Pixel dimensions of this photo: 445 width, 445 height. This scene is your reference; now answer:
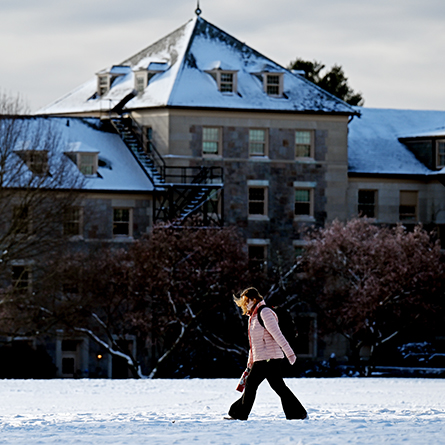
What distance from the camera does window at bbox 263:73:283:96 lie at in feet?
179

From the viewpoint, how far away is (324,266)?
48.5 metres

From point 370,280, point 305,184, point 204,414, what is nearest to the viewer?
point 204,414

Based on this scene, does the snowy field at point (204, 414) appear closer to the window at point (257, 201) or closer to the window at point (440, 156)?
the window at point (257, 201)

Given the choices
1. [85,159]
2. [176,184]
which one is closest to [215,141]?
[176,184]

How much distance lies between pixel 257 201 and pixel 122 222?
21.2 ft

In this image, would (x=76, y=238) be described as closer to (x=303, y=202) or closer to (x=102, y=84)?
(x=102, y=84)

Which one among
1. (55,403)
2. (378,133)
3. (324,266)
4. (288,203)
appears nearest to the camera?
(55,403)

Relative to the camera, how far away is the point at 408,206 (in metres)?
56.6

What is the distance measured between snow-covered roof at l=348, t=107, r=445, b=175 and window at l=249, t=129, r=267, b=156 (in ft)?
15.6

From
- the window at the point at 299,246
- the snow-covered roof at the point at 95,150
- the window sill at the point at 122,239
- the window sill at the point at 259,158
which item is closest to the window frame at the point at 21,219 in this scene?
the snow-covered roof at the point at 95,150

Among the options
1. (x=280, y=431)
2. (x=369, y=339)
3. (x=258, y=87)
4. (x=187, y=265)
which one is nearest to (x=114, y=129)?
(x=258, y=87)

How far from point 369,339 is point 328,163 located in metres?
10.2

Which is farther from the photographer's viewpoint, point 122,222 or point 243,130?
point 243,130

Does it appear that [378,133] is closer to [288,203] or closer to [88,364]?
[288,203]
